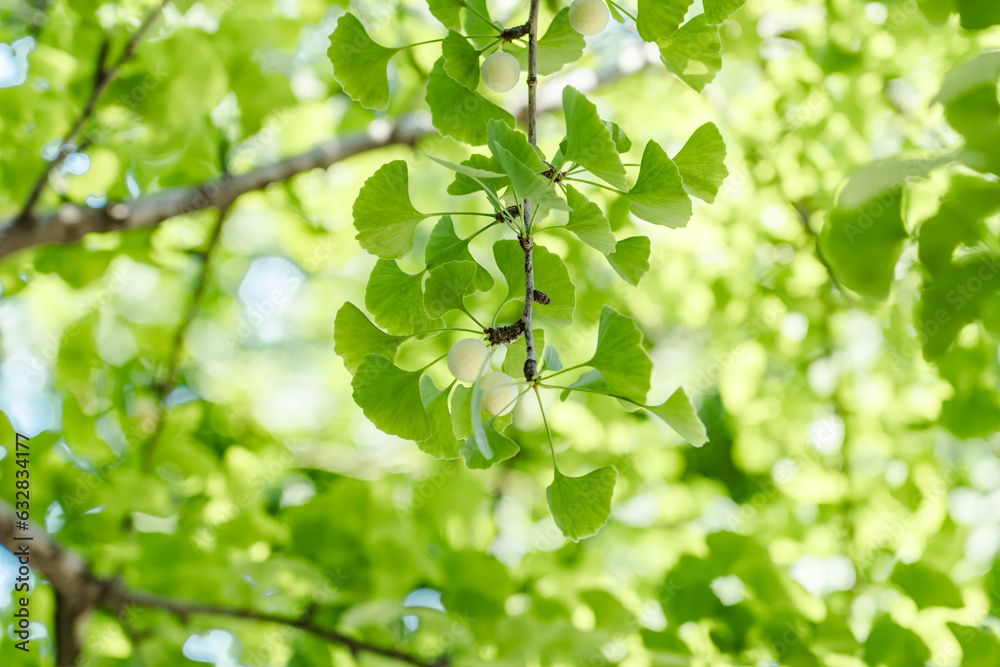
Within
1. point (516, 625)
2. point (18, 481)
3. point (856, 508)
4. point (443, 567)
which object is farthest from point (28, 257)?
point (856, 508)

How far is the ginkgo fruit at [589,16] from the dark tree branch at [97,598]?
801mm

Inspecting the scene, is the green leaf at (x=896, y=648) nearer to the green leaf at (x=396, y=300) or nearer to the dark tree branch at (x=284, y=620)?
the dark tree branch at (x=284, y=620)

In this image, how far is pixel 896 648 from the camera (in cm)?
75

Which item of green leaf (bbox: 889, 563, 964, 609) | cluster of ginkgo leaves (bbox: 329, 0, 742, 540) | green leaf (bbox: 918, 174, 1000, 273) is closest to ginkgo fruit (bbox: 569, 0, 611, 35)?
cluster of ginkgo leaves (bbox: 329, 0, 742, 540)

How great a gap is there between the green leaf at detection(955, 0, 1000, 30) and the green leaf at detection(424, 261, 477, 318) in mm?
459

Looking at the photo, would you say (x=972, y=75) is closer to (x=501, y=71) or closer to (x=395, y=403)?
(x=501, y=71)

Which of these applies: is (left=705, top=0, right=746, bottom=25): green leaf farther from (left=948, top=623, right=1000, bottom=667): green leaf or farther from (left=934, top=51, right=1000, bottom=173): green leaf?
(left=948, top=623, right=1000, bottom=667): green leaf

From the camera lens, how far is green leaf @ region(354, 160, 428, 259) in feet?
1.26

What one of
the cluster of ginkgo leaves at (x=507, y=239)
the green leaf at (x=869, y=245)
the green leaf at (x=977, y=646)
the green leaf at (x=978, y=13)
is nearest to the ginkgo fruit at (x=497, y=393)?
the cluster of ginkgo leaves at (x=507, y=239)

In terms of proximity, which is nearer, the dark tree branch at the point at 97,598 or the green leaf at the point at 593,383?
the green leaf at the point at 593,383

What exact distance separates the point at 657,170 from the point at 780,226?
1.16 meters

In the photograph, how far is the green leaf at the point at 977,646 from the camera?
71cm

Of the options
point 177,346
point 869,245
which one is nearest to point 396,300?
point 869,245

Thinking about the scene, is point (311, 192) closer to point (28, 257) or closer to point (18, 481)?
point (28, 257)
